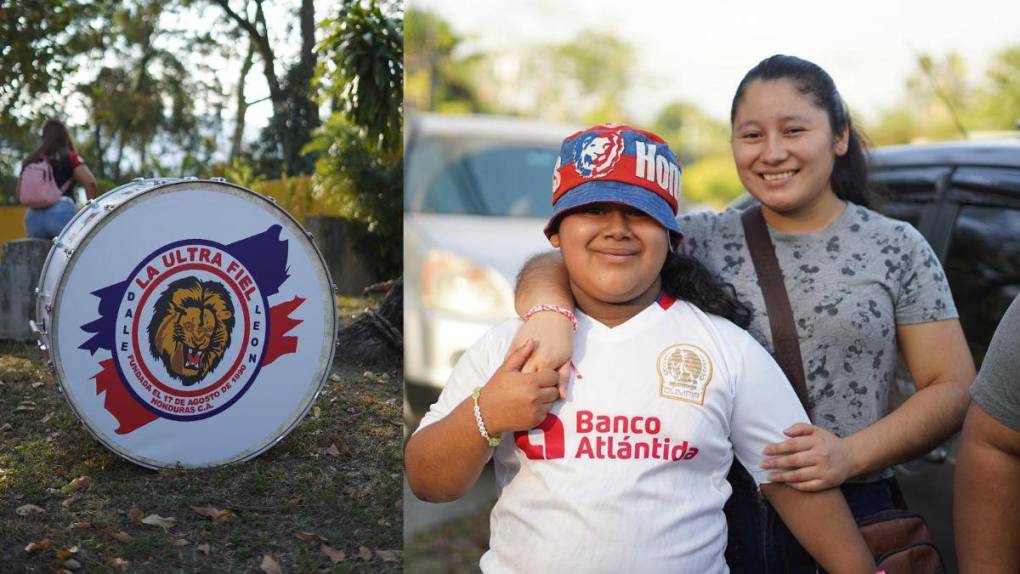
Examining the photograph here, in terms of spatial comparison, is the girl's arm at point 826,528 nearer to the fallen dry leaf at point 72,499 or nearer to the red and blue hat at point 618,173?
the red and blue hat at point 618,173

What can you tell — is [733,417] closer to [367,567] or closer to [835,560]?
[835,560]

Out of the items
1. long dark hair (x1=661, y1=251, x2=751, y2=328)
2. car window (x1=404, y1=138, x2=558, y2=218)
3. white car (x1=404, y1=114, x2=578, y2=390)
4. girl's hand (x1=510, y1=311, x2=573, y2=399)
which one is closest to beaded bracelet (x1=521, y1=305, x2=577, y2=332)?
girl's hand (x1=510, y1=311, x2=573, y2=399)

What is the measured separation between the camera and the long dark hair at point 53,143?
234 cm

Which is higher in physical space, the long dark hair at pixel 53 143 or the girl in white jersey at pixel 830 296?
the long dark hair at pixel 53 143

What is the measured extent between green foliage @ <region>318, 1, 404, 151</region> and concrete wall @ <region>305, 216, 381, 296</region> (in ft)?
0.78

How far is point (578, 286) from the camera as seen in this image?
7.44ft

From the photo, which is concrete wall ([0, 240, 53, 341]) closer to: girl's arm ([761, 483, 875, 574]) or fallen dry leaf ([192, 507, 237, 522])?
fallen dry leaf ([192, 507, 237, 522])

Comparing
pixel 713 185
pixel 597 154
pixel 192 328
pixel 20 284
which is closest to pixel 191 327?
pixel 192 328

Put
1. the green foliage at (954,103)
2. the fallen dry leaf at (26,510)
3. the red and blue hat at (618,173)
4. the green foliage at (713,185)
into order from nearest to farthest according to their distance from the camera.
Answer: the red and blue hat at (618,173)
the fallen dry leaf at (26,510)
the green foliage at (954,103)
the green foliage at (713,185)

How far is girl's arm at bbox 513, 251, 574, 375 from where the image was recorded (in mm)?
2090

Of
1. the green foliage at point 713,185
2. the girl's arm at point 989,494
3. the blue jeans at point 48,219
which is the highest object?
the blue jeans at point 48,219

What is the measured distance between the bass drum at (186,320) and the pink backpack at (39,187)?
0.08m

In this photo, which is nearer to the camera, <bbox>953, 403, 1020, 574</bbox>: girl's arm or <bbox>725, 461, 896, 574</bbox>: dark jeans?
<bbox>953, 403, 1020, 574</bbox>: girl's arm

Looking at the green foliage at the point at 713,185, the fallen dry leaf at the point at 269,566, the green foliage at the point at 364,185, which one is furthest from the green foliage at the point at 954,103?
the fallen dry leaf at the point at 269,566
